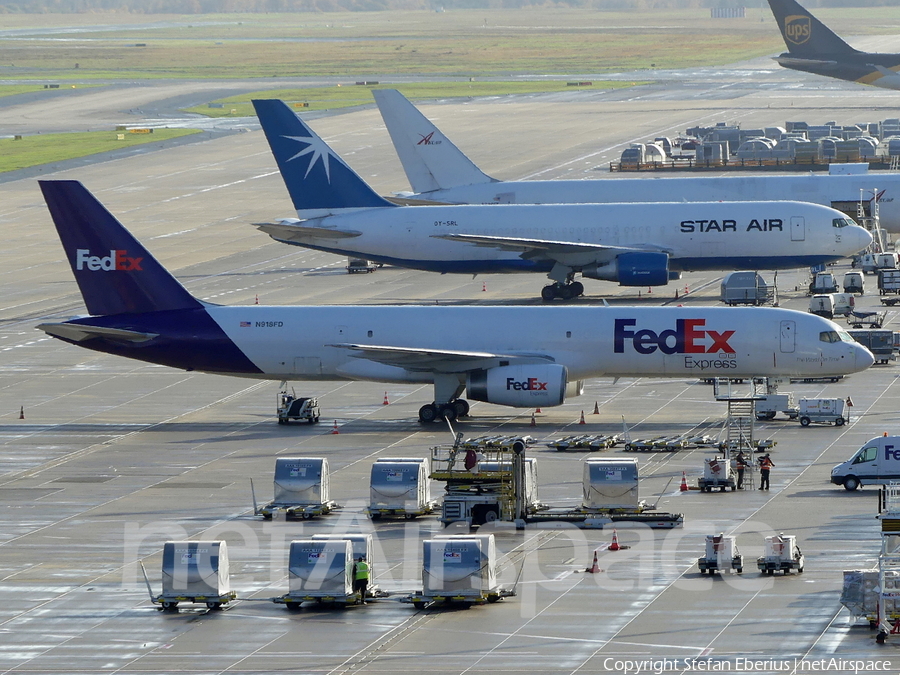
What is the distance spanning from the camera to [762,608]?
115 ft

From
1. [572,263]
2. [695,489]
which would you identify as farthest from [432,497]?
[572,263]

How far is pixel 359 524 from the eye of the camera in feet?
145

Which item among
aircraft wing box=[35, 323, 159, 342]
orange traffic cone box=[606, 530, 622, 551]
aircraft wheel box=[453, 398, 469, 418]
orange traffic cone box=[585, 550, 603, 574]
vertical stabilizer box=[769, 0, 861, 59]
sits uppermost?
vertical stabilizer box=[769, 0, 861, 59]

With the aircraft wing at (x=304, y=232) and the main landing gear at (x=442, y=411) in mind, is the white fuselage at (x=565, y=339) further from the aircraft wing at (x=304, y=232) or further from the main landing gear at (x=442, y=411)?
the aircraft wing at (x=304, y=232)

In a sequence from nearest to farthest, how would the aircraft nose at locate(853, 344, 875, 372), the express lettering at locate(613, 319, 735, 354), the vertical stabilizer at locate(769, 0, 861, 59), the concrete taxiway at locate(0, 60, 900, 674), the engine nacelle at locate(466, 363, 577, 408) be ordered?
the concrete taxiway at locate(0, 60, 900, 674) < the engine nacelle at locate(466, 363, 577, 408) < the express lettering at locate(613, 319, 735, 354) < the aircraft nose at locate(853, 344, 875, 372) < the vertical stabilizer at locate(769, 0, 861, 59)

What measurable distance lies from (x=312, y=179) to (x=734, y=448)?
3928 centimetres

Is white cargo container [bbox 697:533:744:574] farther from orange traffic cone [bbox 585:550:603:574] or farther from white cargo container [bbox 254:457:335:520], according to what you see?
white cargo container [bbox 254:457:335:520]

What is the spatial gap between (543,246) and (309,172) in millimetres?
13243

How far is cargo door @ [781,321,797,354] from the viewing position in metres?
57.7

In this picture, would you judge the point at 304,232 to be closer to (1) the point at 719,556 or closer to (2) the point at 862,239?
(2) the point at 862,239

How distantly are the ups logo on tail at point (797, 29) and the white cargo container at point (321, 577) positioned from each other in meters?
120

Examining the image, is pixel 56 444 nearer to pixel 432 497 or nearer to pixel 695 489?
pixel 432 497

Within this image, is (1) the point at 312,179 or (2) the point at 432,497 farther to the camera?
(1) the point at 312,179

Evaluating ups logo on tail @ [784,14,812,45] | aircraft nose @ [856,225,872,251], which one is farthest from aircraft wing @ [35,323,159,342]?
ups logo on tail @ [784,14,812,45]
